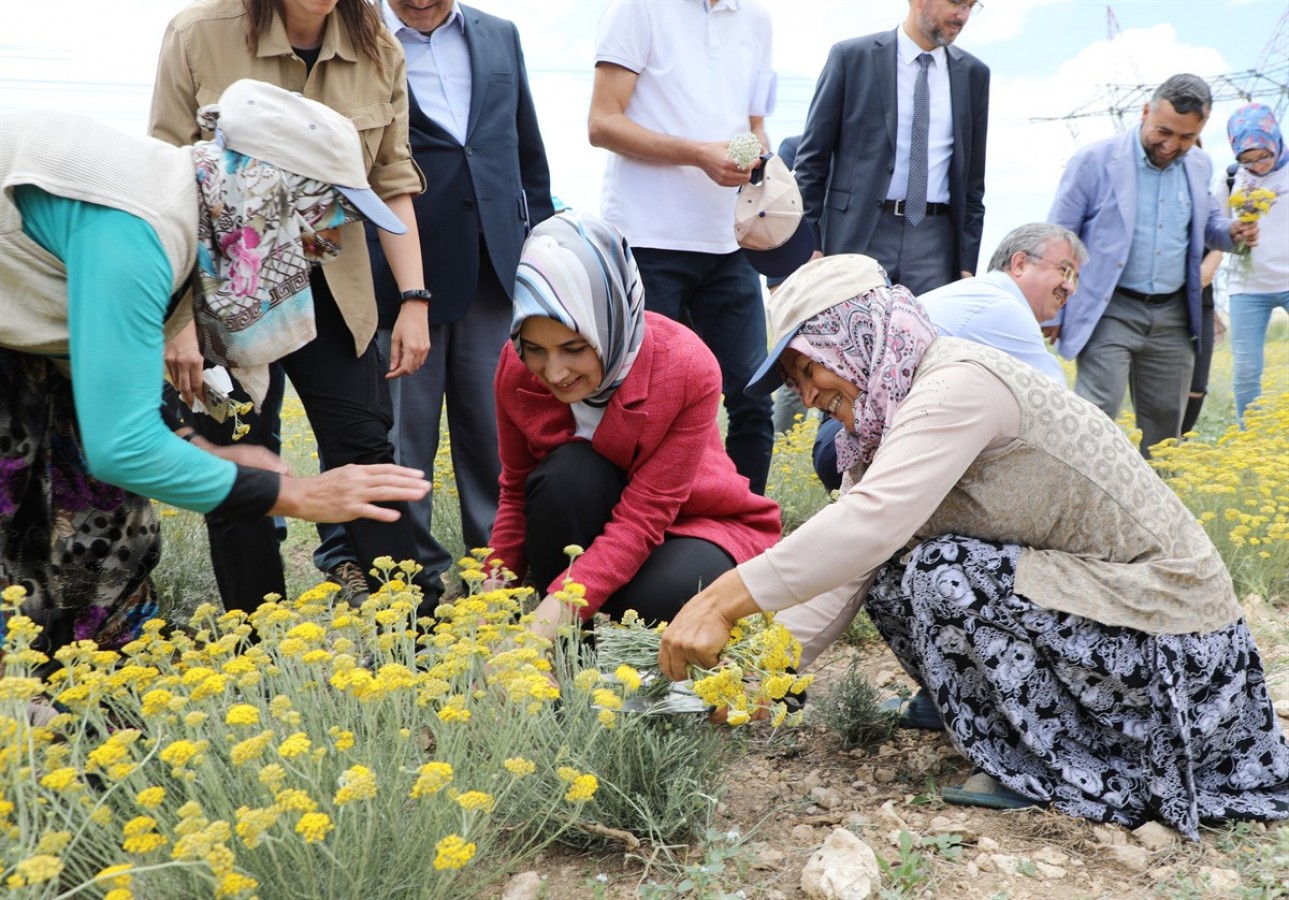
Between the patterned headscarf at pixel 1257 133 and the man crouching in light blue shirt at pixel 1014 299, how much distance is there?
268 cm

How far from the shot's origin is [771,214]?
349cm

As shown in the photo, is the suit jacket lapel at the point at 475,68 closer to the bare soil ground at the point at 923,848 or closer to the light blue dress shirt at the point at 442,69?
the light blue dress shirt at the point at 442,69

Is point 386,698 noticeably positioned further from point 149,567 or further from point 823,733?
point 823,733

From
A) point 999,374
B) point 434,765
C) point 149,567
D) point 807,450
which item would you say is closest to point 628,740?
point 434,765

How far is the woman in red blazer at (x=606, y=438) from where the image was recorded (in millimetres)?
2449

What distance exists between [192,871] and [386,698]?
16.0 inches

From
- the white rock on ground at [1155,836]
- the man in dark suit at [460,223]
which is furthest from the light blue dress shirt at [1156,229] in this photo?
the white rock on ground at [1155,836]

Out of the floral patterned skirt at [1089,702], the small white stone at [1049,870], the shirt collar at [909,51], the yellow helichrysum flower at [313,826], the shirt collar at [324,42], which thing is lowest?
the small white stone at [1049,870]

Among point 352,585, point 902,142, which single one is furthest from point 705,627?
point 902,142

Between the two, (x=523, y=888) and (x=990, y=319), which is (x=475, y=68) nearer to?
(x=990, y=319)

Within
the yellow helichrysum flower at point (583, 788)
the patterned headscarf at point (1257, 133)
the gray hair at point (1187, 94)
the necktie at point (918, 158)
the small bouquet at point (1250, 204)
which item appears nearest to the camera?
the yellow helichrysum flower at point (583, 788)

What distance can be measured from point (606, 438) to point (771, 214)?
121 centimetres

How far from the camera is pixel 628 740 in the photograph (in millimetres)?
2049

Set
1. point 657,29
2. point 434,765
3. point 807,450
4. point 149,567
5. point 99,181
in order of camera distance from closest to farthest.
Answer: point 434,765, point 99,181, point 149,567, point 657,29, point 807,450
